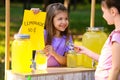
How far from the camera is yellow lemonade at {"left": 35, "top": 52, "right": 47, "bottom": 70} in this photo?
270 centimetres

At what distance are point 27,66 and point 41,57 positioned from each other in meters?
0.19

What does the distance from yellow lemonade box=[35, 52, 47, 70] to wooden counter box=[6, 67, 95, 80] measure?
44mm

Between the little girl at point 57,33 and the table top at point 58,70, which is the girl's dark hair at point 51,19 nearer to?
the little girl at point 57,33

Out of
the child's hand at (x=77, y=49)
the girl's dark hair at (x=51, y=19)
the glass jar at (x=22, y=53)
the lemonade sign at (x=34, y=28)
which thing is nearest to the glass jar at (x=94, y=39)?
the child's hand at (x=77, y=49)

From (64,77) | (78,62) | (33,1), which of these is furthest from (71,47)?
(33,1)

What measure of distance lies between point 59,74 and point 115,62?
454 millimetres

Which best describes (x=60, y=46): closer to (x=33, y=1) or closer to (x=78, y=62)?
(x=78, y=62)

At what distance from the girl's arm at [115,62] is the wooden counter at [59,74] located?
0.40 meters

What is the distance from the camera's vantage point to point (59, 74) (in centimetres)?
260

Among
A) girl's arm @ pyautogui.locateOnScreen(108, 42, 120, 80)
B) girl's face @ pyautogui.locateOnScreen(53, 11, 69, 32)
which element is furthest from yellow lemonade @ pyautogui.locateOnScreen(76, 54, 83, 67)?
girl's arm @ pyautogui.locateOnScreen(108, 42, 120, 80)

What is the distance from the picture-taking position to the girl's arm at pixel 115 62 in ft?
7.47

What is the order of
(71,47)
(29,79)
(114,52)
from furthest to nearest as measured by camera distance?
(71,47), (29,79), (114,52)

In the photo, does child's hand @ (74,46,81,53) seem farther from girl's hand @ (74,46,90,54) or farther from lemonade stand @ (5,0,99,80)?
lemonade stand @ (5,0,99,80)

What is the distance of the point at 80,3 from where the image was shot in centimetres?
2536
